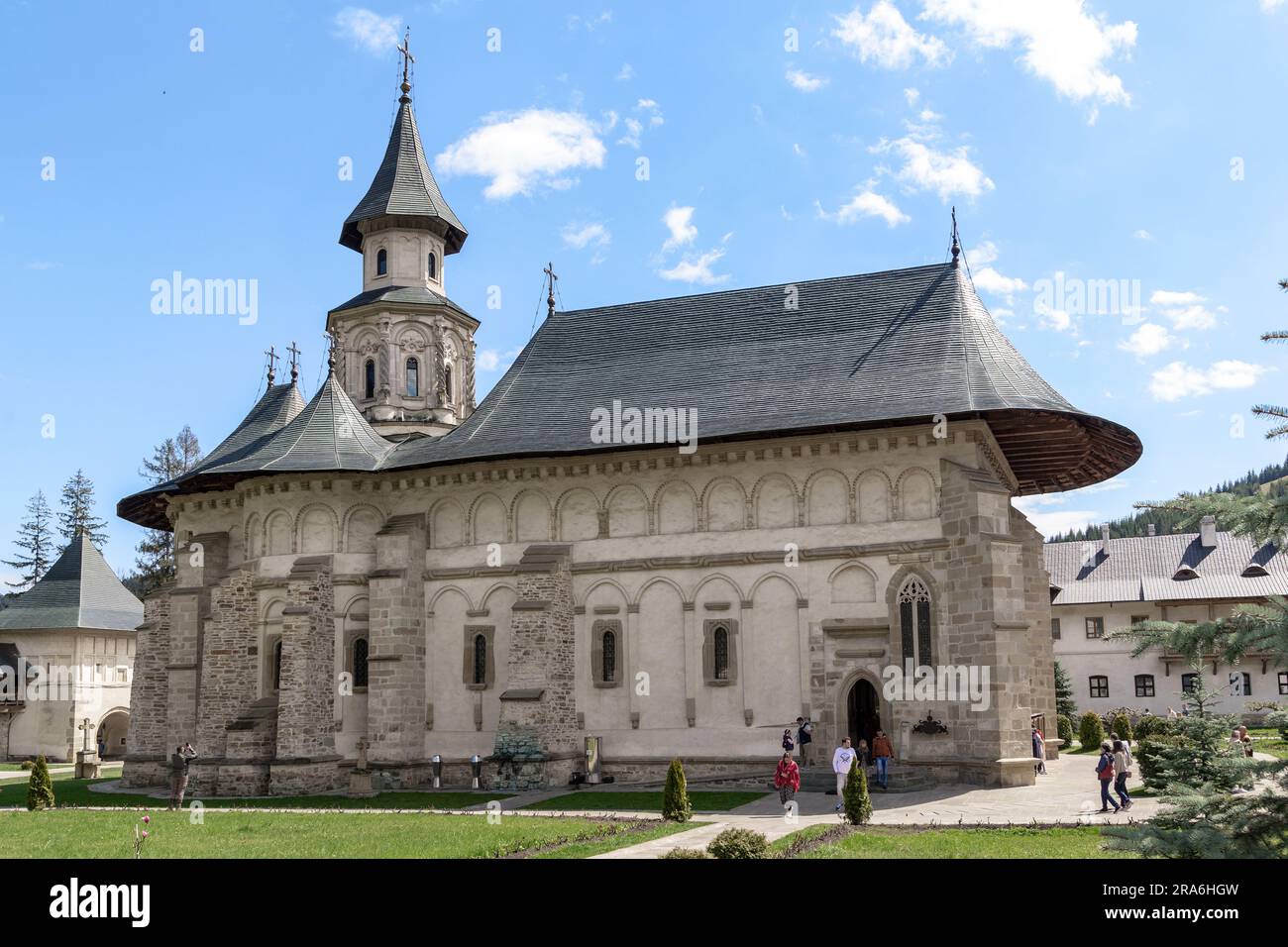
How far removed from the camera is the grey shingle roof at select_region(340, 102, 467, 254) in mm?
39250

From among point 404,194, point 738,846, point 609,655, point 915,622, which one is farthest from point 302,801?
point 404,194

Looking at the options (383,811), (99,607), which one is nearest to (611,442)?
(383,811)

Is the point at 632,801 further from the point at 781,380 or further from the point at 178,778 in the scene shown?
the point at 781,380

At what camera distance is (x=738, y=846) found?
1360 centimetres

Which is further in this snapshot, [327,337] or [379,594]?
[327,337]

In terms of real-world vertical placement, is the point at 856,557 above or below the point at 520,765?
above

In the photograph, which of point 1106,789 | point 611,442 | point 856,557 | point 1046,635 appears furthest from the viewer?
point 1046,635

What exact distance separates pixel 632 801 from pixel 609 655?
527cm

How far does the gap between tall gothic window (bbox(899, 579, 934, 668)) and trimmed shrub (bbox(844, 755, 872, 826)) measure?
7.10 m

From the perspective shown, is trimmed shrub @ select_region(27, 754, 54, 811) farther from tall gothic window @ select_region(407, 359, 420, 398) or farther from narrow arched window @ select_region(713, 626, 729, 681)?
tall gothic window @ select_region(407, 359, 420, 398)

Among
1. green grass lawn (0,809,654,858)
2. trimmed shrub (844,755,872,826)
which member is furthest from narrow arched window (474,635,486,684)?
trimmed shrub (844,755,872,826)

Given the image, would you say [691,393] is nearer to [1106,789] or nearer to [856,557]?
[856,557]

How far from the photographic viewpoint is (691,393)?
2964 centimetres
